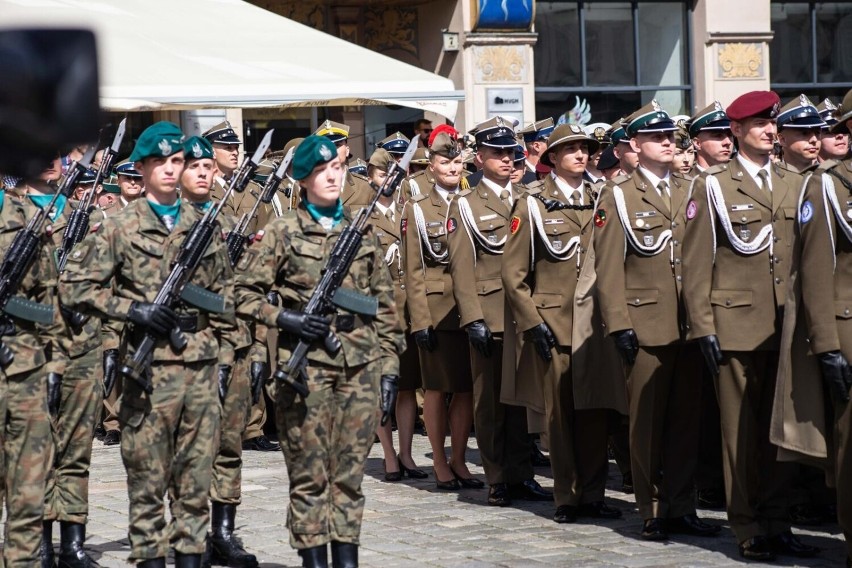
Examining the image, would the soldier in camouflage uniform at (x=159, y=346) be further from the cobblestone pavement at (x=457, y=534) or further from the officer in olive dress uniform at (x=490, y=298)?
the officer in olive dress uniform at (x=490, y=298)

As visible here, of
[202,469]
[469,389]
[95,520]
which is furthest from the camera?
[469,389]

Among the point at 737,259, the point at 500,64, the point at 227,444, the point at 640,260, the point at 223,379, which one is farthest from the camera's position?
the point at 500,64

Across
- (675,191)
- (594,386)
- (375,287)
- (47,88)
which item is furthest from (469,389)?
(47,88)

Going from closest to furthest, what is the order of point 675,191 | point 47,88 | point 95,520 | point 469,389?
point 47,88 < point 675,191 < point 95,520 < point 469,389

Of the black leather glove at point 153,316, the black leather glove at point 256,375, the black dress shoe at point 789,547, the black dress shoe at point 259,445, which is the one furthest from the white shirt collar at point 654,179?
the black dress shoe at point 259,445

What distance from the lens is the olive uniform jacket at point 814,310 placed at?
721 cm

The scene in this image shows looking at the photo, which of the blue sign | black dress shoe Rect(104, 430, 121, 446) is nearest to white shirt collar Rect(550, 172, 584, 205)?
black dress shoe Rect(104, 430, 121, 446)

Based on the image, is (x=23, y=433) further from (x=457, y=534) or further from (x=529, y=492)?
(x=529, y=492)

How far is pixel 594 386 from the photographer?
8.78m

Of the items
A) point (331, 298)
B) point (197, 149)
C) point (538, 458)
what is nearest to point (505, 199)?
point (538, 458)

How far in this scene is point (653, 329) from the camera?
8.29 m

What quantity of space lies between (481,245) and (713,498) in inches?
79.4

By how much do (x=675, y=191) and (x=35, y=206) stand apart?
128 inches

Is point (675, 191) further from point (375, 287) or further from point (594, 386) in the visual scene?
point (375, 287)
